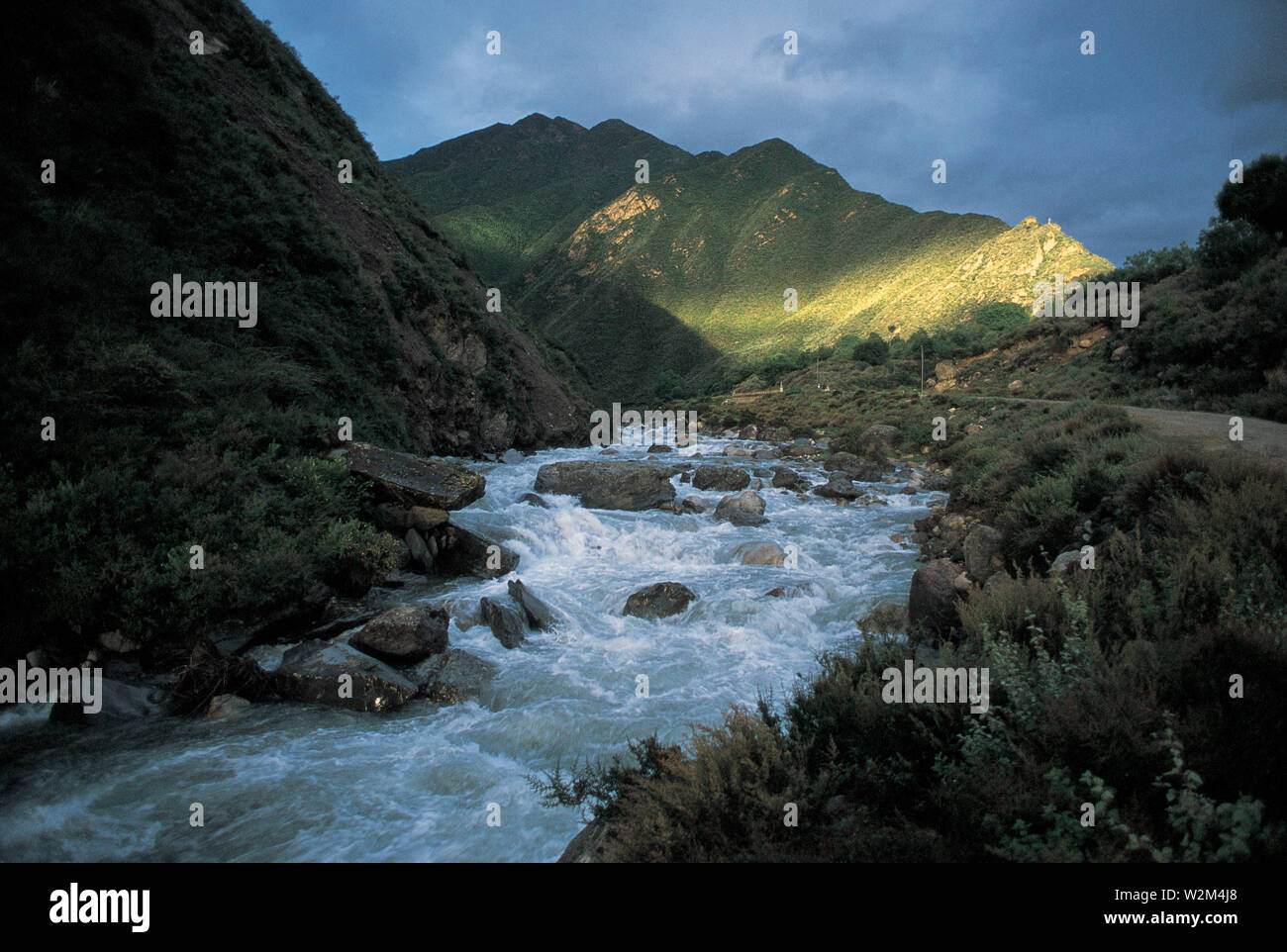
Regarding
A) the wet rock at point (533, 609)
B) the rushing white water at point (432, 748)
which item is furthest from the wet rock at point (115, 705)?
the wet rock at point (533, 609)

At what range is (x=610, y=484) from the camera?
55.4 ft

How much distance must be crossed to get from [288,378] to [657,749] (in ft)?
37.4

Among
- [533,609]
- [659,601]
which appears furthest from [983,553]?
[533,609]

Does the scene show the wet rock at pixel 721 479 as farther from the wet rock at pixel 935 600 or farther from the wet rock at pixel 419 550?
the wet rock at pixel 935 600

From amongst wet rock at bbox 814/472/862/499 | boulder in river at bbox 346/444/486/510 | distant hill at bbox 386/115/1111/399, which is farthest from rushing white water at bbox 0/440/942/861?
distant hill at bbox 386/115/1111/399

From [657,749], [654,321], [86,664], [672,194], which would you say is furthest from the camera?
[672,194]

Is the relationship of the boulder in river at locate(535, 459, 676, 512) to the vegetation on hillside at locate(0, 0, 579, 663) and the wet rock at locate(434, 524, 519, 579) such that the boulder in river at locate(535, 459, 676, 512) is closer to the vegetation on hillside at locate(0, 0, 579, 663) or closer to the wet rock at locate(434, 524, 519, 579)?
the vegetation on hillside at locate(0, 0, 579, 663)

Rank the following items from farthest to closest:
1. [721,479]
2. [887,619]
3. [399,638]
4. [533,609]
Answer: [721,479], [533,609], [887,619], [399,638]

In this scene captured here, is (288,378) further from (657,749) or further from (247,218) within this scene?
(657,749)

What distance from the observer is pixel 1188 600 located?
404 centimetres

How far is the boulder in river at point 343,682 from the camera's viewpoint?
6.25 m

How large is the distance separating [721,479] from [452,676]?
14187 millimetres

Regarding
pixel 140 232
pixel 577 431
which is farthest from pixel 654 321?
pixel 140 232

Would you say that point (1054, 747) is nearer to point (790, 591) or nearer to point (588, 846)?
point (588, 846)
